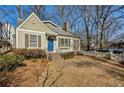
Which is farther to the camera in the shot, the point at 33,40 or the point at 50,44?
the point at 50,44

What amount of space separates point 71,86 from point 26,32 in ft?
25.2

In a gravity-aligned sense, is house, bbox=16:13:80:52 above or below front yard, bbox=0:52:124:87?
above

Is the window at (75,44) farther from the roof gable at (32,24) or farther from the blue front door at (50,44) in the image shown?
the roof gable at (32,24)

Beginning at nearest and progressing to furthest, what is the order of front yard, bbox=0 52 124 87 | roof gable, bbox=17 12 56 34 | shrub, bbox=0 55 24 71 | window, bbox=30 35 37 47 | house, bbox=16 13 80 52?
1. front yard, bbox=0 52 124 87
2. shrub, bbox=0 55 24 71
3. house, bbox=16 13 80 52
4. roof gable, bbox=17 12 56 34
5. window, bbox=30 35 37 47

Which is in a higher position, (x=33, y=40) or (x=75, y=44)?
(x=33, y=40)

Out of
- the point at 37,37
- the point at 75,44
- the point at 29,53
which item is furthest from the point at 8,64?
the point at 75,44

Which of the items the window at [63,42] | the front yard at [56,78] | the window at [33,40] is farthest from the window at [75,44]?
the front yard at [56,78]

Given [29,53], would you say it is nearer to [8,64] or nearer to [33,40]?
[33,40]

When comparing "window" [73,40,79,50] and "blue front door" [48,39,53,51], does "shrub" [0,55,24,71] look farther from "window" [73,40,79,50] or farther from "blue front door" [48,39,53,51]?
"window" [73,40,79,50]

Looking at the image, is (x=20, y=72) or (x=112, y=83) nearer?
(x=112, y=83)

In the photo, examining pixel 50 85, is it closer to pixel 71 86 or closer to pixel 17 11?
pixel 71 86

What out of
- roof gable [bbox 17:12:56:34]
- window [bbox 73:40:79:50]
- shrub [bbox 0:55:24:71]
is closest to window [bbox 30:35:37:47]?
roof gable [bbox 17:12:56:34]

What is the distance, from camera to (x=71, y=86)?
24.9 ft
